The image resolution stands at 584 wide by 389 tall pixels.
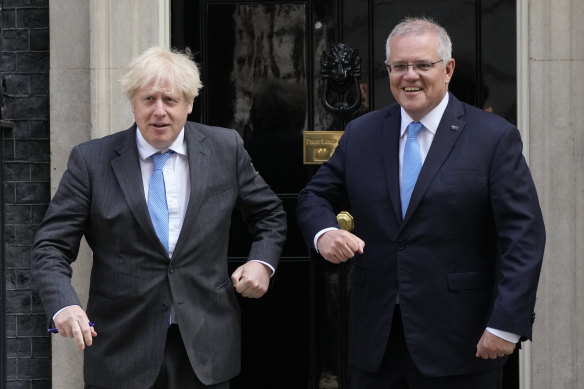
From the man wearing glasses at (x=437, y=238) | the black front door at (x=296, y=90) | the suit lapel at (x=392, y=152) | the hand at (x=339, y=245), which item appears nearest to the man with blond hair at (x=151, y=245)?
the hand at (x=339, y=245)

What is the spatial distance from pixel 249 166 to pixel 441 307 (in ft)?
2.82

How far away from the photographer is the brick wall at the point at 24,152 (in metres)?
4.80

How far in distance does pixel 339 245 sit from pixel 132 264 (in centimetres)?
70

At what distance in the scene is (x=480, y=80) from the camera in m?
4.73

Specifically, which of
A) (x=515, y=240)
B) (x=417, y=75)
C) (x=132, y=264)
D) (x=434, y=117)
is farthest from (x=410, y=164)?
(x=132, y=264)

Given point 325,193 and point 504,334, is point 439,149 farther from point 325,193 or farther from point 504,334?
point 504,334

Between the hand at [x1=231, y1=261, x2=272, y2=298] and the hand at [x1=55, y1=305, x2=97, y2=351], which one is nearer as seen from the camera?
the hand at [x1=55, y1=305, x2=97, y2=351]

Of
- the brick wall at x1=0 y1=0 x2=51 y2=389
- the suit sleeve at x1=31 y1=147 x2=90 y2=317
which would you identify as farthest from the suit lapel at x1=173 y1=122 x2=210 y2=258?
the brick wall at x1=0 y1=0 x2=51 y2=389

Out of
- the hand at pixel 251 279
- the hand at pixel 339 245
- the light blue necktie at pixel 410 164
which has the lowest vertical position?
the hand at pixel 251 279

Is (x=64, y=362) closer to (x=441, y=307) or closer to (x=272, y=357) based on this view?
(x=272, y=357)

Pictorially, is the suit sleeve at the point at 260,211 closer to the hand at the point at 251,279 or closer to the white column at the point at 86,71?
the hand at the point at 251,279

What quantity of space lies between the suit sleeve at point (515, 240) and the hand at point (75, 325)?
51.3 inches

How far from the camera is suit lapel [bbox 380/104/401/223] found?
3297 millimetres

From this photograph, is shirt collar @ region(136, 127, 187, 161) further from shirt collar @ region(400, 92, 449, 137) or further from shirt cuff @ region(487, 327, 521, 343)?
shirt cuff @ region(487, 327, 521, 343)
